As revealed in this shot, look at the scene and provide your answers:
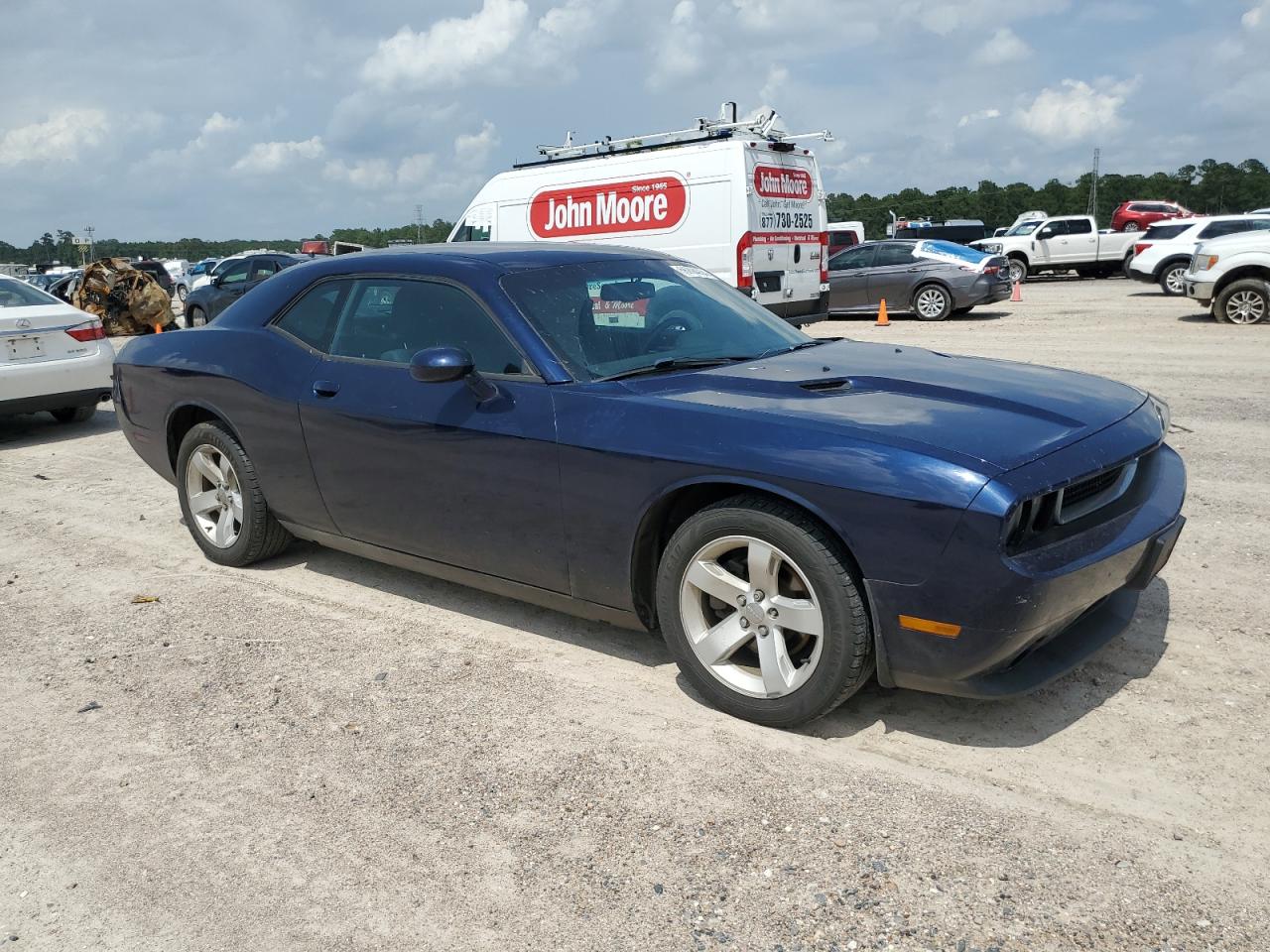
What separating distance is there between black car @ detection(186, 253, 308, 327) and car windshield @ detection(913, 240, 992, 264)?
1224 centimetres

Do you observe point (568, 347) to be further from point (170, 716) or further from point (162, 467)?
point (162, 467)

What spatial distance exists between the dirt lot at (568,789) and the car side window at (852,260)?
1469 cm

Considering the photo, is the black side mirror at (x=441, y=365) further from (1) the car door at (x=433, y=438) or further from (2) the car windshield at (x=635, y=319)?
(2) the car windshield at (x=635, y=319)

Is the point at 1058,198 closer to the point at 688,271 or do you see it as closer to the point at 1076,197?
the point at 1076,197

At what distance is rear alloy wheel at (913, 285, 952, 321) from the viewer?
18.3 meters

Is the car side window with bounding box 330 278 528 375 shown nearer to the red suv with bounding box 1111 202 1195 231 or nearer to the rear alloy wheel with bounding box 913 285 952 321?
the rear alloy wheel with bounding box 913 285 952 321

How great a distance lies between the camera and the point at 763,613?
3.39 metres

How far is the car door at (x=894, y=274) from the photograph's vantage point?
60.6ft

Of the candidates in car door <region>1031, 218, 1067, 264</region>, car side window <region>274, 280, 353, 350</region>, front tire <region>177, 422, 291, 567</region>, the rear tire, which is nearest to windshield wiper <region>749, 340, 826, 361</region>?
car side window <region>274, 280, 353, 350</region>

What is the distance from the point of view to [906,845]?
2811mm

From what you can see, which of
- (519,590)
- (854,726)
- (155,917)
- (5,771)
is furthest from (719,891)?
(5,771)

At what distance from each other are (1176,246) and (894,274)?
6.33 meters

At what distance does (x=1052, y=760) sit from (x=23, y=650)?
161 inches

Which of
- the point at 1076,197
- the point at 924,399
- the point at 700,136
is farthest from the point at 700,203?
the point at 1076,197
